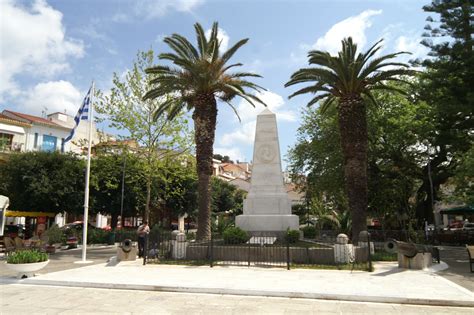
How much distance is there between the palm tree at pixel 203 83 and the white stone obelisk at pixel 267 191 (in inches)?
79.8

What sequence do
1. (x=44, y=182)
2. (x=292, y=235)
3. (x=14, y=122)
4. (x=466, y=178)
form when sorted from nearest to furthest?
(x=292, y=235)
(x=466, y=178)
(x=44, y=182)
(x=14, y=122)

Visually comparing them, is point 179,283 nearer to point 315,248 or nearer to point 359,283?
point 359,283

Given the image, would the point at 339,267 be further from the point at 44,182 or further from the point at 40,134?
the point at 40,134

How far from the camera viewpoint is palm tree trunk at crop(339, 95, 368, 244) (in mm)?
18750

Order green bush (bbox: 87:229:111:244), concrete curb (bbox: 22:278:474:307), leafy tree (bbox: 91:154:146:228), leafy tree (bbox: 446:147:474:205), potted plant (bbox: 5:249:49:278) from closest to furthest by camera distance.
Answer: concrete curb (bbox: 22:278:474:307)
potted plant (bbox: 5:249:49:278)
leafy tree (bbox: 446:147:474:205)
green bush (bbox: 87:229:111:244)
leafy tree (bbox: 91:154:146:228)

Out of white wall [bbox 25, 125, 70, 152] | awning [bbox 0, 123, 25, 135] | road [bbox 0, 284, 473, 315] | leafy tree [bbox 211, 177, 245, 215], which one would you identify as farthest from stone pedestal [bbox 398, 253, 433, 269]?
leafy tree [bbox 211, 177, 245, 215]

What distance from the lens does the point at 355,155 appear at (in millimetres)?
19359

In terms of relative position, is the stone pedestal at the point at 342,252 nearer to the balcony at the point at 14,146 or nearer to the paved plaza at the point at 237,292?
the paved plaza at the point at 237,292

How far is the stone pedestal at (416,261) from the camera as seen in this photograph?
43.6 ft

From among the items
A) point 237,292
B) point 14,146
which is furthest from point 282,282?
point 14,146

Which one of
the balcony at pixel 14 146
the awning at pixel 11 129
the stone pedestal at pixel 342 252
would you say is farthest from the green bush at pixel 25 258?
the awning at pixel 11 129

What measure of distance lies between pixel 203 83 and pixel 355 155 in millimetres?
8920

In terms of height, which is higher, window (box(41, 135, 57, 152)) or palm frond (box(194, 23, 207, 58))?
palm frond (box(194, 23, 207, 58))

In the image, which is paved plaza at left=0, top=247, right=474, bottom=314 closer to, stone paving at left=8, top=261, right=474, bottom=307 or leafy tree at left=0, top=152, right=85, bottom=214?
stone paving at left=8, top=261, right=474, bottom=307
